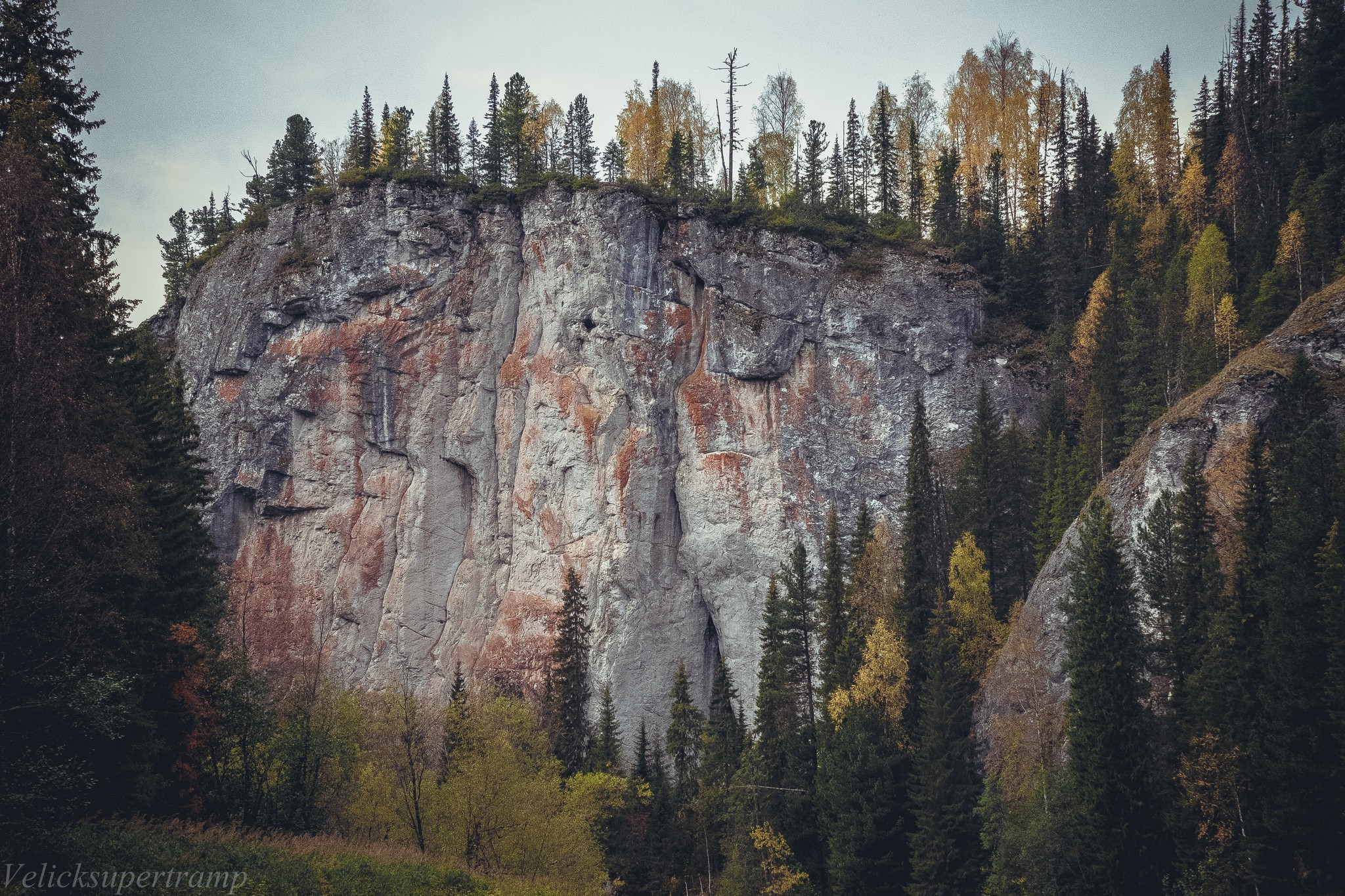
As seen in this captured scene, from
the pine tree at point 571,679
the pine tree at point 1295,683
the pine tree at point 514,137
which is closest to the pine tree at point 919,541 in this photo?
the pine tree at point 1295,683

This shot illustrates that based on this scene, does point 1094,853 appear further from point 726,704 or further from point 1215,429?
point 726,704

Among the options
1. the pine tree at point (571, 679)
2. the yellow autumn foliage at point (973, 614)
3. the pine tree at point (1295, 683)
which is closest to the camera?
the pine tree at point (1295, 683)

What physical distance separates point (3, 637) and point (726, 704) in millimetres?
33218

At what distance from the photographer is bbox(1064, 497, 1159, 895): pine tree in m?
28.7

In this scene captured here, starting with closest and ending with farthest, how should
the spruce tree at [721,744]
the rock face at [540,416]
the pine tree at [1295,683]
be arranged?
the pine tree at [1295,683]
the spruce tree at [721,744]
the rock face at [540,416]

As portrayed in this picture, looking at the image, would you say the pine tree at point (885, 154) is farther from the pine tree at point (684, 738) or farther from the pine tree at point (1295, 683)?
the pine tree at point (1295, 683)

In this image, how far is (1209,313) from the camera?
4547 centimetres

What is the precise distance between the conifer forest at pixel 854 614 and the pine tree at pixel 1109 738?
0.36 ft

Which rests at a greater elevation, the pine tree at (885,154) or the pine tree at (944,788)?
the pine tree at (885,154)

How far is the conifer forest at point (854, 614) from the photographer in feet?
63.0

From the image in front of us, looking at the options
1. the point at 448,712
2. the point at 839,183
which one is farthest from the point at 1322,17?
the point at 448,712

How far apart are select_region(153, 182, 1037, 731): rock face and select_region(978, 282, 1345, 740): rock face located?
14.2m

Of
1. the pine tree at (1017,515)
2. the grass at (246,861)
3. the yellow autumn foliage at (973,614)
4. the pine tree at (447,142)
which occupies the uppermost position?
the pine tree at (447,142)

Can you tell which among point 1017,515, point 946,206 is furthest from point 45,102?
point 946,206
